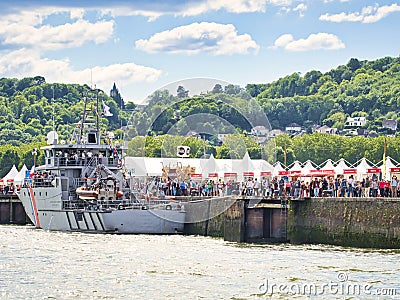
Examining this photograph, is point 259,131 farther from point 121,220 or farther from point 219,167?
point 121,220

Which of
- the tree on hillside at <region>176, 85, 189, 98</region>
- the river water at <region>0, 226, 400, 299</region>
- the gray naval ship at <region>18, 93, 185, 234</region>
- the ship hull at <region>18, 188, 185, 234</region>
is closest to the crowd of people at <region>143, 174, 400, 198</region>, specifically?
the ship hull at <region>18, 188, 185, 234</region>

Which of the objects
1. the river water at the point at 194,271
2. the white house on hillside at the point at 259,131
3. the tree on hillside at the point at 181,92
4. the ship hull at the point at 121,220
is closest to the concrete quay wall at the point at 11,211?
the ship hull at the point at 121,220

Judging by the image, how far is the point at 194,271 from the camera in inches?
1580

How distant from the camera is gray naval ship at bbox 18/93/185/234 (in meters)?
60.0

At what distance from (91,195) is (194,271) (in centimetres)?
2240

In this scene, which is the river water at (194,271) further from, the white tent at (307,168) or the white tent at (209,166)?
the white tent at (307,168)

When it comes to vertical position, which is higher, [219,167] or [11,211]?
[219,167]

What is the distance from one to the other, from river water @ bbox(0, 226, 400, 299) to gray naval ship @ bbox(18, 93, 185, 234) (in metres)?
6.78

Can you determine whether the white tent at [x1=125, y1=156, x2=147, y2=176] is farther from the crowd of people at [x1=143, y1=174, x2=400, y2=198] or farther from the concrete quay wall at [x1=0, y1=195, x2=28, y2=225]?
the concrete quay wall at [x1=0, y1=195, x2=28, y2=225]

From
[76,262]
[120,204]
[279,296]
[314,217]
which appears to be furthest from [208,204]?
[279,296]

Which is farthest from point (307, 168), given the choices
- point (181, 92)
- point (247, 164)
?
point (181, 92)

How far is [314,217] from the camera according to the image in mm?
50562

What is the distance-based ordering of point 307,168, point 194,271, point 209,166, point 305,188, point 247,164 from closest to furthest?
1. point 194,271
2. point 305,188
3. point 247,164
4. point 209,166
5. point 307,168

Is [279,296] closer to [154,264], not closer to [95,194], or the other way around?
[154,264]
